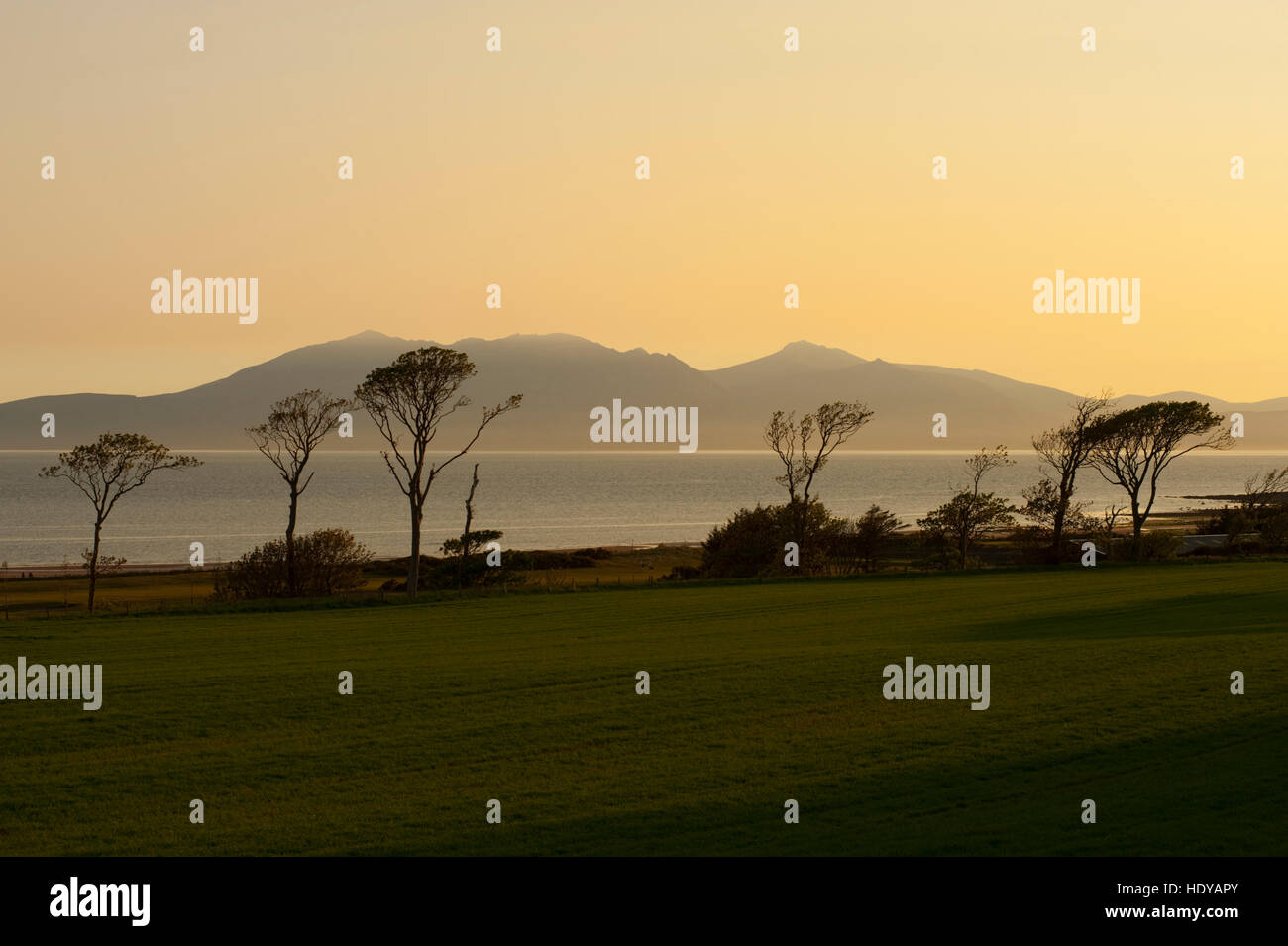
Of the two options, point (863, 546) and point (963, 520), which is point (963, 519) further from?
point (863, 546)

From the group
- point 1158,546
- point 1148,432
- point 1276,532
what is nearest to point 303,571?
point 1158,546

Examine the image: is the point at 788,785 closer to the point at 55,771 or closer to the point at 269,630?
the point at 55,771

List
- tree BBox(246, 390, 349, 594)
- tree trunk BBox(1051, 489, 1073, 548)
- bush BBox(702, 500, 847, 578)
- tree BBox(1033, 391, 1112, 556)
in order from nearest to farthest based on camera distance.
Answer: tree BBox(246, 390, 349, 594) < bush BBox(702, 500, 847, 578) < tree trunk BBox(1051, 489, 1073, 548) < tree BBox(1033, 391, 1112, 556)

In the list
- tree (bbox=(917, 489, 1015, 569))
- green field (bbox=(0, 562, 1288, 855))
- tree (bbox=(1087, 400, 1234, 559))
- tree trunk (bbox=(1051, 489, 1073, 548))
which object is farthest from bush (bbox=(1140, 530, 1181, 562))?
green field (bbox=(0, 562, 1288, 855))

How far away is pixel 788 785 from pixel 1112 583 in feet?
130

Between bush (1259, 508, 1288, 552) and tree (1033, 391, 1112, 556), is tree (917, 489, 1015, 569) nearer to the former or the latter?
tree (1033, 391, 1112, 556)

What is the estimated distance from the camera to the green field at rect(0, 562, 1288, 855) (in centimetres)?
1401

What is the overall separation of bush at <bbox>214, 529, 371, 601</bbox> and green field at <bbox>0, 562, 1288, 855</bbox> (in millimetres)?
20855

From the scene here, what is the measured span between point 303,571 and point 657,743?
43204 mm

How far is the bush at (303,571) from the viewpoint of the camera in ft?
189
